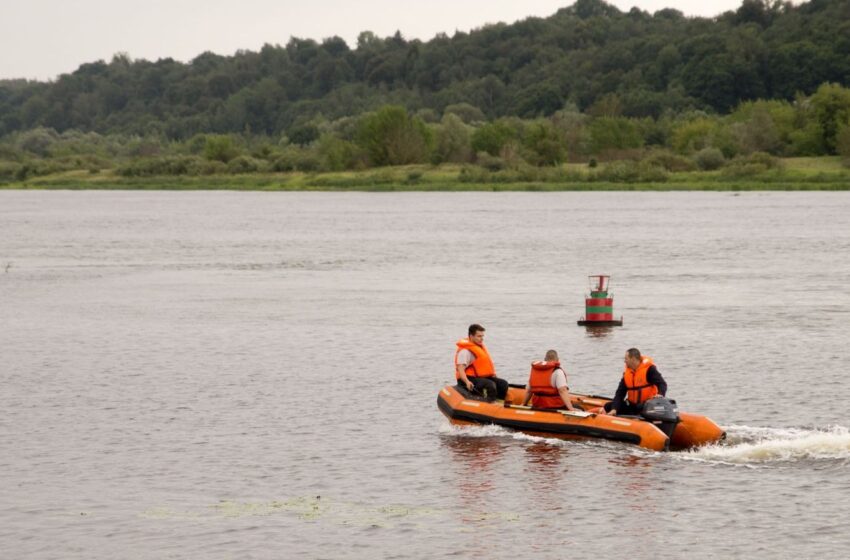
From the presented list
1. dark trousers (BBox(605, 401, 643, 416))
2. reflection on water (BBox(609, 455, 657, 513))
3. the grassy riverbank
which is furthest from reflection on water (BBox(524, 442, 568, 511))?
the grassy riverbank

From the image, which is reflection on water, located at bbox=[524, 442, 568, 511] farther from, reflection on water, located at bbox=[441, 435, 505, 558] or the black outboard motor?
the black outboard motor

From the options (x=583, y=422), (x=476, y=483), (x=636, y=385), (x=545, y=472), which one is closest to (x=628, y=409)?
(x=636, y=385)

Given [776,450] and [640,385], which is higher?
[640,385]

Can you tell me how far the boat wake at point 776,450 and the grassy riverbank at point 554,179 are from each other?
102910 mm

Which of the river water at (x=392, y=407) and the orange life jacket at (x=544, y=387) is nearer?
the river water at (x=392, y=407)

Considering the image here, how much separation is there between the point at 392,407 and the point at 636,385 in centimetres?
611

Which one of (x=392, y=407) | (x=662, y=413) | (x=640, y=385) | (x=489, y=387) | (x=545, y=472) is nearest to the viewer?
(x=545, y=472)

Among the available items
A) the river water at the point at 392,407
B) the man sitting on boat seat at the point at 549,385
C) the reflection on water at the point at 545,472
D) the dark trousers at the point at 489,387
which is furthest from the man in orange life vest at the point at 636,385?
the dark trousers at the point at 489,387

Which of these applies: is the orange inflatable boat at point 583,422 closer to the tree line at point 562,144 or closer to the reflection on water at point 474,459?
the reflection on water at point 474,459

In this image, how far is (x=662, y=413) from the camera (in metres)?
23.3

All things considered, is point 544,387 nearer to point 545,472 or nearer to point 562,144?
point 545,472

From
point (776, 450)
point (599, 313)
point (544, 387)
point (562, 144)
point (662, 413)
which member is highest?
point (562, 144)

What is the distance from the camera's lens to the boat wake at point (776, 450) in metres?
23.1

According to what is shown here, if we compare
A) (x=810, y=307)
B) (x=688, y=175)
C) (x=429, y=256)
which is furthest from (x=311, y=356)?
(x=688, y=175)
